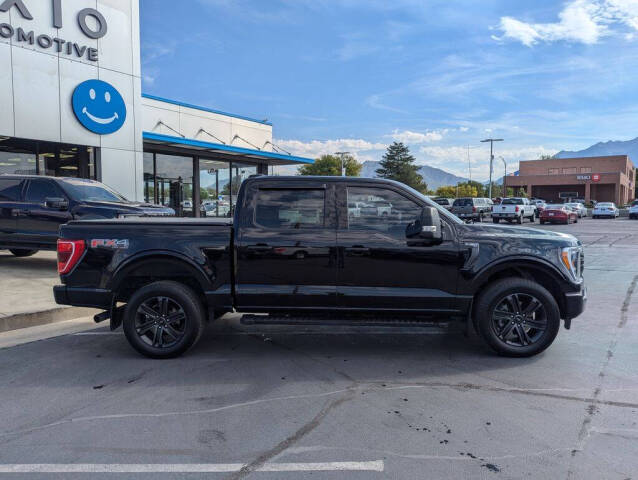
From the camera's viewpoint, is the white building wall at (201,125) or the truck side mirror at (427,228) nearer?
the truck side mirror at (427,228)

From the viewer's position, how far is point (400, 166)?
328 ft

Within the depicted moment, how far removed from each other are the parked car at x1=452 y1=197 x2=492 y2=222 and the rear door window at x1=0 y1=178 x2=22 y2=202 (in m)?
26.6

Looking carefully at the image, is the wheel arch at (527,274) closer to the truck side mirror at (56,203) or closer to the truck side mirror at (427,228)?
the truck side mirror at (427,228)

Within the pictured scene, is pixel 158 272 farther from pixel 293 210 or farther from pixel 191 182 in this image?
pixel 191 182

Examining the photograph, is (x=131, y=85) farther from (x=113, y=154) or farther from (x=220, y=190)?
(x=220, y=190)

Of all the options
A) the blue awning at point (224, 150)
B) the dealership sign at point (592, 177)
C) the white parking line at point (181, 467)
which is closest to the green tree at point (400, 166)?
the dealership sign at point (592, 177)

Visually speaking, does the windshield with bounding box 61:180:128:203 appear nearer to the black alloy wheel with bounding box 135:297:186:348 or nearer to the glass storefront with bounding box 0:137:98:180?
the glass storefront with bounding box 0:137:98:180

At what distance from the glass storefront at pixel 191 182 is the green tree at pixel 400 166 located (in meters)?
73.9

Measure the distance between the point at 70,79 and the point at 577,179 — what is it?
7586cm

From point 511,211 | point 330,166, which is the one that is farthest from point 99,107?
point 330,166

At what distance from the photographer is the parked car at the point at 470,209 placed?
3366 cm

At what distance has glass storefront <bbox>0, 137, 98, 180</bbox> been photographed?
16.1 m

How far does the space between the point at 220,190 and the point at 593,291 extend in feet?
71.1

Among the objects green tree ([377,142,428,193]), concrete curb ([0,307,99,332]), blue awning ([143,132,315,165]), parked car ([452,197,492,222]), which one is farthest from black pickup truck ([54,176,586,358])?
green tree ([377,142,428,193])
